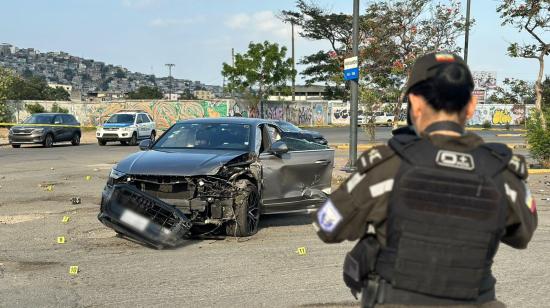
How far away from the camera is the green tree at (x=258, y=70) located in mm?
47188

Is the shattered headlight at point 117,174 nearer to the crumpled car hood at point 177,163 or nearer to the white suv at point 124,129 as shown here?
the crumpled car hood at point 177,163

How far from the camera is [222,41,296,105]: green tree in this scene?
47188 millimetres

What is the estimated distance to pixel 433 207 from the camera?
195 centimetres

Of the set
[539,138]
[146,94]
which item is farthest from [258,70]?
[146,94]

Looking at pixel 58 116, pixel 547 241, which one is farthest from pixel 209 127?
pixel 58 116

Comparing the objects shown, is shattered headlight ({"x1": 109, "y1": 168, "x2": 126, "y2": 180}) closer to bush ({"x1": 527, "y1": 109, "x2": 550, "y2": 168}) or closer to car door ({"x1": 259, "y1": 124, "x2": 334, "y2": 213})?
car door ({"x1": 259, "y1": 124, "x2": 334, "y2": 213})

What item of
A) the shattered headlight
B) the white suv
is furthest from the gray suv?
the shattered headlight

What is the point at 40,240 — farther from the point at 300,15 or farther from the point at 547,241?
the point at 300,15

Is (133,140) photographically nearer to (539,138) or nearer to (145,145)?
(539,138)

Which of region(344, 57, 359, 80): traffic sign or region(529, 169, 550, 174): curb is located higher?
region(344, 57, 359, 80): traffic sign

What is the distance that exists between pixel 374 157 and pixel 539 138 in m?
14.2

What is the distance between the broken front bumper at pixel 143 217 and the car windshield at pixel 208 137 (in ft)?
5.70

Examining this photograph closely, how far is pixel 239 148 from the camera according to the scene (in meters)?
7.85

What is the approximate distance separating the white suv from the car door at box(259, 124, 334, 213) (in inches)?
741
